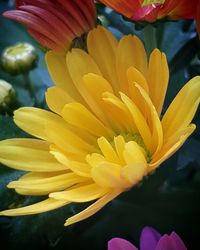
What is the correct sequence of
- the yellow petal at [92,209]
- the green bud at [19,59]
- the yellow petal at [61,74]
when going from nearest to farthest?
the yellow petal at [92,209]
the yellow petal at [61,74]
the green bud at [19,59]

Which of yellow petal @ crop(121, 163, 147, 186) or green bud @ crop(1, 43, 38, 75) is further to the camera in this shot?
green bud @ crop(1, 43, 38, 75)

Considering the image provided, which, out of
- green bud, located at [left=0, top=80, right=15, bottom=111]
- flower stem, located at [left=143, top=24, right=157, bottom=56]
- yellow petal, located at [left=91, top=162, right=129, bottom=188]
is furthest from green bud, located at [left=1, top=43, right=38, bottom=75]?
yellow petal, located at [left=91, top=162, right=129, bottom=188]

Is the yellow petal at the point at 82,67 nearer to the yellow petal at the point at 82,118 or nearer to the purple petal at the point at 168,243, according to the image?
the yellow petal at the point at 82,118

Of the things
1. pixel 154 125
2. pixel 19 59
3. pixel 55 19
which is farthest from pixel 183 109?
pixel 19 59

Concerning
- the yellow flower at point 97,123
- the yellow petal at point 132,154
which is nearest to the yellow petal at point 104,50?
the yellow flower at point 97,123

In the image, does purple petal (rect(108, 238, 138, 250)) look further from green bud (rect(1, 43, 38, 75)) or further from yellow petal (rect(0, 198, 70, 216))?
green bud (rect(1, 43, 38, 75))

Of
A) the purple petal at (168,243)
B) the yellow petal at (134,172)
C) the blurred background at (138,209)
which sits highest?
the yellow petal at (134,172)

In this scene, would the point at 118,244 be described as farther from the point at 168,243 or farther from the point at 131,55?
the point at 131,55
